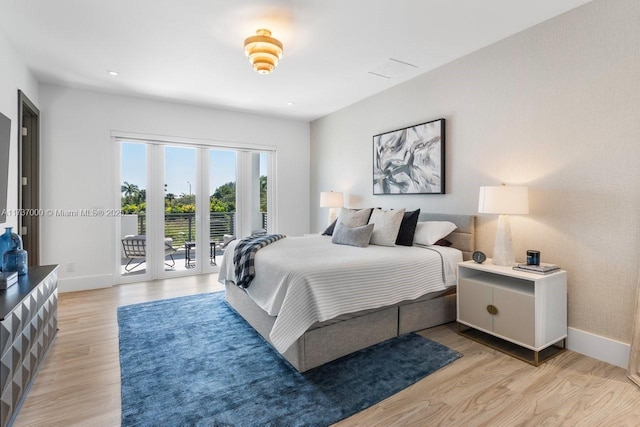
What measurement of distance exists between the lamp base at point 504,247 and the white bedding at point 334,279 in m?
0.42

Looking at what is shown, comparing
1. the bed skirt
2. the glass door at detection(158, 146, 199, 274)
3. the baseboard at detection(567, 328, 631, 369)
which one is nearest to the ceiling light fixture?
the bed skirt

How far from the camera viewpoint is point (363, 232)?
11.1 feet

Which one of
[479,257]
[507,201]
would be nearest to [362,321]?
[479,257]

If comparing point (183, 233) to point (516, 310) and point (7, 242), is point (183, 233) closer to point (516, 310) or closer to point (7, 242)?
point (7, 242)

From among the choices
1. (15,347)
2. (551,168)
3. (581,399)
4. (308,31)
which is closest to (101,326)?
(15,347)

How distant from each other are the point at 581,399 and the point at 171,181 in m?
5.18

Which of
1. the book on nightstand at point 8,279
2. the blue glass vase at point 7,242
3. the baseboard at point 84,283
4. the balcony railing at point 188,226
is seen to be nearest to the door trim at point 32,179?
the baseboard at point 84,283

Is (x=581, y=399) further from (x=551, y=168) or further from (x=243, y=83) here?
(x=243, y=83)

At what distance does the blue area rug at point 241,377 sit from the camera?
1831 mm

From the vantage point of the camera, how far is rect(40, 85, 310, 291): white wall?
4.22 m

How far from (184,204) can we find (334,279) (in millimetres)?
3688

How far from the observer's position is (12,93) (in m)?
3.21

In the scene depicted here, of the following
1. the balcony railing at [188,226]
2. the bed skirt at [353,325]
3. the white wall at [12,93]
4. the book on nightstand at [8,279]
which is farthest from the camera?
the balcony railing at [188,226]

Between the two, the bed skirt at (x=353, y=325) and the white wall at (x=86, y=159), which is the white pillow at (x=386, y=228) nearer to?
the bed skirt at (x=353, y=325)
